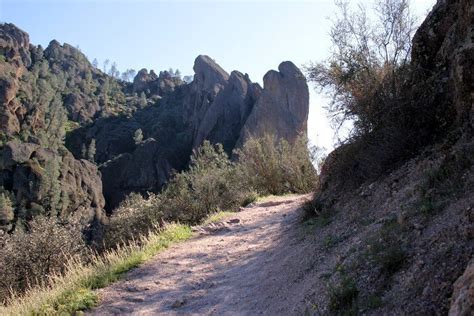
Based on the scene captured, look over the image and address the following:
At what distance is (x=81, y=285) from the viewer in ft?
25.0

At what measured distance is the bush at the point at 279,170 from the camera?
1752 cm

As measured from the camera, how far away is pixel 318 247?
6.39 meters

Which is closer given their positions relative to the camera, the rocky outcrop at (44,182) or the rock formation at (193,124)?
the rocky outcrop at (44,182)

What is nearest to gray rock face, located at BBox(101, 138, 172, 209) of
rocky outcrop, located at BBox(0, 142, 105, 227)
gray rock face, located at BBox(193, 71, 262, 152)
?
gray rock face, located at BBox(193, 71, 262, 152)

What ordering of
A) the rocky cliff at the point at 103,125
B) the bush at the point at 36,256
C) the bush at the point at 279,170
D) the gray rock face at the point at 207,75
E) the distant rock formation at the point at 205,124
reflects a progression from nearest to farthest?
the bush at the point at 36,256 → the bush at the point at 279,170 → the rocky cliff at the point at 103,125 → the distant rock formation at the point at 205,124 → the gray rock face at the point at 207,75

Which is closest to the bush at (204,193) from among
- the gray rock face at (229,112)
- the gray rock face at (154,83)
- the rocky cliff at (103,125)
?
the rocky cliff at (103,125)

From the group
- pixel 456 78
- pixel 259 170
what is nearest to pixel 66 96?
pixel 259 170

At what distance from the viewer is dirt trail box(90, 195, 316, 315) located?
6.01 meters

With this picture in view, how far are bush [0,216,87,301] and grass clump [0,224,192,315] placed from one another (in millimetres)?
4206

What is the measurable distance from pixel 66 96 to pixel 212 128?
41.5m

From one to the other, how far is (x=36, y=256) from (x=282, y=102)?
3916 centimetres

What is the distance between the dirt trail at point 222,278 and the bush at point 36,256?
5.27 meters

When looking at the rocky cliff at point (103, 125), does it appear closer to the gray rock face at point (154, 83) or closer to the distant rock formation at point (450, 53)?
the gray rock face at point (154, 83)

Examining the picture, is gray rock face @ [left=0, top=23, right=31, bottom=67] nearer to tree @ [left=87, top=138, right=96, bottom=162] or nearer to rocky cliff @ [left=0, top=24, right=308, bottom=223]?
rocky cliff @ [left=0, top=24, right=308, bottom=223]
